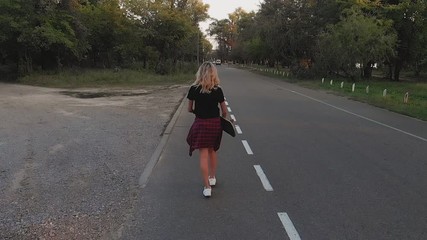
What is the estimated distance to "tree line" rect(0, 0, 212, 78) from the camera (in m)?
32.1

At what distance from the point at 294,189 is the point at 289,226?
1520 millimetres

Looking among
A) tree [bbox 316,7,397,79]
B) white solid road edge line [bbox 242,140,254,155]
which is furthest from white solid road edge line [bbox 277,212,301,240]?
tree [bbox 316,7,397,79]

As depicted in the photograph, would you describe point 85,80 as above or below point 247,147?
below

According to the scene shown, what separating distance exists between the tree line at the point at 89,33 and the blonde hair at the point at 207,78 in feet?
93.0

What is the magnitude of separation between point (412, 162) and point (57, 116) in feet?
36.0

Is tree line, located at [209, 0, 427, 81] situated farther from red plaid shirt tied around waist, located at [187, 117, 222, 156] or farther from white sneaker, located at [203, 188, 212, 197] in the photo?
white sneaker, located at [203, 188, 212, 197]

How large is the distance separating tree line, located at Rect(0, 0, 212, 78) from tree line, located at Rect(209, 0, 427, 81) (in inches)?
400

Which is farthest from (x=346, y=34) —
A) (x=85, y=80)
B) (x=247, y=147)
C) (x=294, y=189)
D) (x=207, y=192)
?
(x=207, y=192)

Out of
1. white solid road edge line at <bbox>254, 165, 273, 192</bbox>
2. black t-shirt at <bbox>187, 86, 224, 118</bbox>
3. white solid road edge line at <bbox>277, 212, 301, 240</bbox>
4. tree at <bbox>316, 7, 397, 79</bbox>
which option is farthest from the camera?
tree at <bbox>316, 7, 397, 79</bbox>

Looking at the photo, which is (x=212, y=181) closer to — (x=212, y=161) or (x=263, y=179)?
(x=212, y=161)

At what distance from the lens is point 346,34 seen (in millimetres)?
35250

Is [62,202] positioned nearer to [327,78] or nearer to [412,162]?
[412,162]

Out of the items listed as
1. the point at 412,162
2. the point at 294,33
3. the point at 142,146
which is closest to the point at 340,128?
the point at 412,162

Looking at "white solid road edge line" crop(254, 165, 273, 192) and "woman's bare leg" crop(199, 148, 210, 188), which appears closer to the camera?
"woman's bare leg" crop(199, 148, 210, 188)
